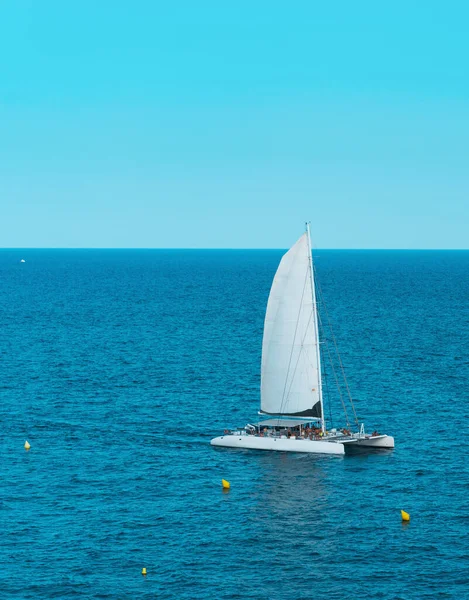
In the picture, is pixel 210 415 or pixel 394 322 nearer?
pixel 210 415

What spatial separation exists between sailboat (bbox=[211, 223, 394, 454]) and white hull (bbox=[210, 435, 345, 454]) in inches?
38.9

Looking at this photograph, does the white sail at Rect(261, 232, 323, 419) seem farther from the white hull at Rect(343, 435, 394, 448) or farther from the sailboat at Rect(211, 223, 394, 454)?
the white hull at Rect(343, 435, 394, 448)

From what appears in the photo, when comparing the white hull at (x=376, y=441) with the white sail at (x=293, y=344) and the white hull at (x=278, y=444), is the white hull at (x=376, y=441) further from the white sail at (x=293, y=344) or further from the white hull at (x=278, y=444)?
the white sail at (x=293, y=344)

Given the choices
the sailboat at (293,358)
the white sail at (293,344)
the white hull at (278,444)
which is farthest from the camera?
the white sail at (293,344)

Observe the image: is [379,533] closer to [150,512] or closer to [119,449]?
[150,512]

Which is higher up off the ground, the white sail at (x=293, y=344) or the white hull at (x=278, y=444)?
the white sail at (x=293, y=344)

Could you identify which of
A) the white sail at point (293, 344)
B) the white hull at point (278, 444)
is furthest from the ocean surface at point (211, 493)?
the white sail at point (293, 344)

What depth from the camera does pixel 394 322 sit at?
620 feet

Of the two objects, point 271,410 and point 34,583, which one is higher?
point 271,410

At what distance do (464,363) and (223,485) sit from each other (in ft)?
223

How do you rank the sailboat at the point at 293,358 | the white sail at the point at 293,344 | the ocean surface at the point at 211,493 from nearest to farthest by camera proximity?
1. the ocean surface at the point at 211,493
2. the sailboat at the point at 293,358
3. the white sail at the point at 293,344

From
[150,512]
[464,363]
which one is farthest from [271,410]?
[464,363]

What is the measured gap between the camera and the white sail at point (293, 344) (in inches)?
3622

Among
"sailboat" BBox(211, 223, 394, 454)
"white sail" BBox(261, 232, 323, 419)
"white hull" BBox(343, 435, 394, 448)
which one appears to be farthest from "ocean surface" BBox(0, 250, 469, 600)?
"white sail" BBox(261, 232, 323, 419)
